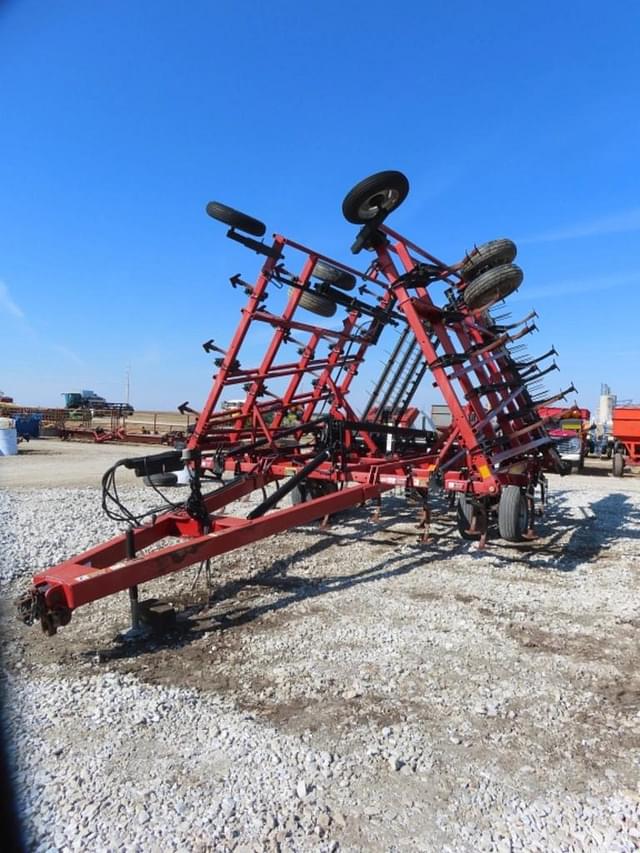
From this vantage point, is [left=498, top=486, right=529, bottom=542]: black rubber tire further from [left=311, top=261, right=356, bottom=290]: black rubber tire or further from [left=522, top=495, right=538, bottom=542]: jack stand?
[left=311, top=261, right=356, bottom=290]: black rubber tire

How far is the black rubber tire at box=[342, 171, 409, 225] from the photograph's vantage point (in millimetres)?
7203

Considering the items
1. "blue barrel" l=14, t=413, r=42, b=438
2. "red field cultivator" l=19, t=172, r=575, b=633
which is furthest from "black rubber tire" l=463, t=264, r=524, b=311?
"blue barrel" l=14, t=413, r=42, b=438

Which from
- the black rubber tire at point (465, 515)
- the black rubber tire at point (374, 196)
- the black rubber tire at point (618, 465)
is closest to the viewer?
the black rubber tire at point (374, 196)

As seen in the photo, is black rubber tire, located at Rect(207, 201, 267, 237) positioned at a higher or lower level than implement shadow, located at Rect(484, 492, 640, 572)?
higher

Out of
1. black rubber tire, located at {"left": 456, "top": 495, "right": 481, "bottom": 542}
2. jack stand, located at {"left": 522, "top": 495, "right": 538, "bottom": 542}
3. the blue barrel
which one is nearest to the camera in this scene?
jack stand, located at {"left": 522, "top": 495, "right": 538, "bottom": 542}

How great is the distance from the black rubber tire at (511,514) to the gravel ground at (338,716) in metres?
0.49

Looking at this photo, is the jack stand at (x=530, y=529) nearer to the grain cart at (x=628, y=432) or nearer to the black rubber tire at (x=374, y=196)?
the black rubber tire at (x=374, y=196)

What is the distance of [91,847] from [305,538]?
6065mm

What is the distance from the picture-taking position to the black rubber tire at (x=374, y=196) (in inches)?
284

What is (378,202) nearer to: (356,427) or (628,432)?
(356,427)

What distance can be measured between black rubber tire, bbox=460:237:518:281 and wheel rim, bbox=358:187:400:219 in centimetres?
174

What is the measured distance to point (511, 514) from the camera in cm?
688

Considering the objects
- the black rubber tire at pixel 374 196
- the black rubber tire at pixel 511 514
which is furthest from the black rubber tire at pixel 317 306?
the black rubber tire at pixel 511 514

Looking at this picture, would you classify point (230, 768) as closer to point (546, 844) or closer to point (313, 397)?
point (546, 844)
